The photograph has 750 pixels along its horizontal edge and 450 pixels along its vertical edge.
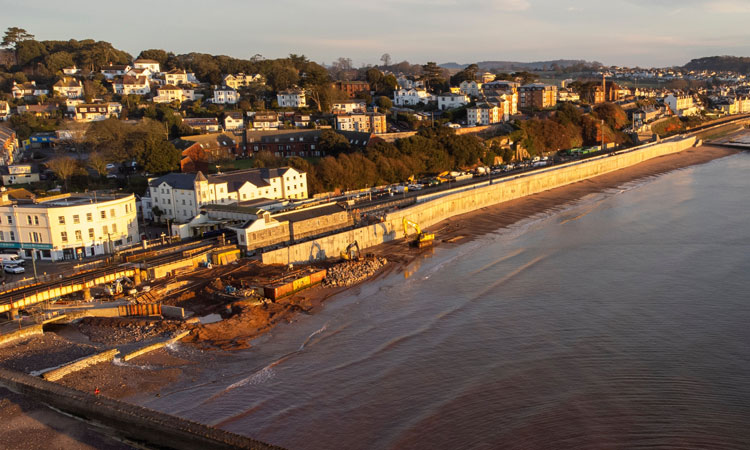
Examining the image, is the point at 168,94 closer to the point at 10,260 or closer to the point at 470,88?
the point at 470,88

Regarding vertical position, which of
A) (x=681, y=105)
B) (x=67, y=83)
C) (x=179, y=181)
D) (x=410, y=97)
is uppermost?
(x=67, y=83)

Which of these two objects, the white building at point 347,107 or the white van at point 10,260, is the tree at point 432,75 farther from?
the white van at point 10,260

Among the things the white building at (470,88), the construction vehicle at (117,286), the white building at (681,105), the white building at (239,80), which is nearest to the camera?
the construction vehicle at (117,286)

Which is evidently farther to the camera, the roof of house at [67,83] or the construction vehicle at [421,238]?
the roof of house at [67,83]

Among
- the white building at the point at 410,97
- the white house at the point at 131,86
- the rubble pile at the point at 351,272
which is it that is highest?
the white house at the point at 131,86

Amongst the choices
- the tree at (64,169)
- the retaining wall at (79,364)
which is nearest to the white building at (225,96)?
the tree at (64,169)

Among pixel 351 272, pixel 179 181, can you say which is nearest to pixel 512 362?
pixel 351 272

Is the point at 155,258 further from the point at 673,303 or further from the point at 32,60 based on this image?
the point at 32,60

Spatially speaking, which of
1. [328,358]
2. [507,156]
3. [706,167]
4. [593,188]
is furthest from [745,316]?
[706,167]
